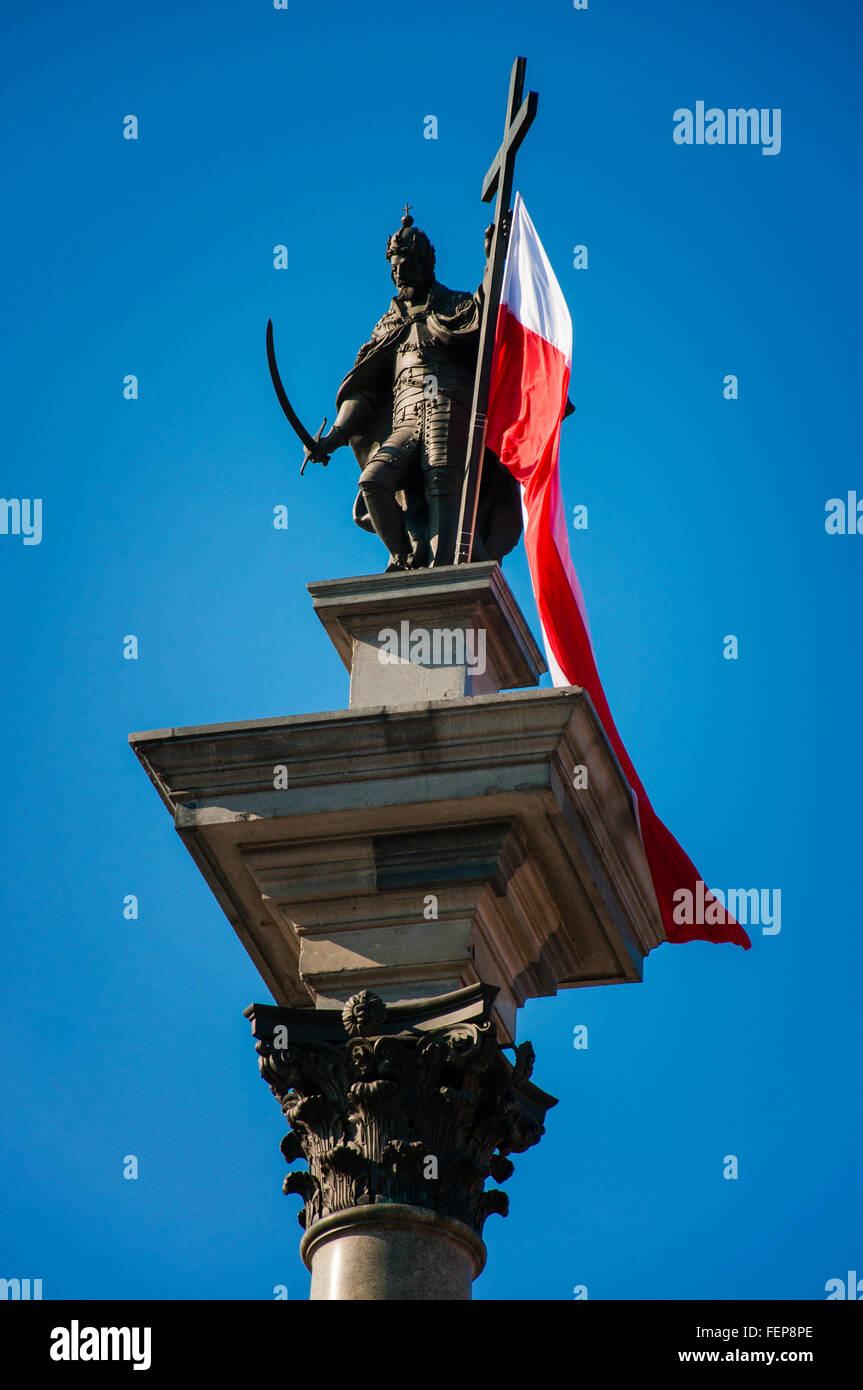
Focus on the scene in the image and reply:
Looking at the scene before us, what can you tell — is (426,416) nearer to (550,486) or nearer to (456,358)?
(456,358)

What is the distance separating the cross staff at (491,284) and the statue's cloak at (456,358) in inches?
9.5

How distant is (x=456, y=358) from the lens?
14055 mm

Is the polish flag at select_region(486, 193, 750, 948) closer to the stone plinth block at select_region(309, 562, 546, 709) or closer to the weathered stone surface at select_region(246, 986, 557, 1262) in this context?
the stone plinth block at select_region(309, 562, 546, 709)

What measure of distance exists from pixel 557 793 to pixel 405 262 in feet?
14.8

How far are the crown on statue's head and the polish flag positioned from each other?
0.52m

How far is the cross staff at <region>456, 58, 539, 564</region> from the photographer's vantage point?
13.1 m

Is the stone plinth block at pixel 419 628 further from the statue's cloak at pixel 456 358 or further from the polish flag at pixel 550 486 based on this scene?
the statue's cloak at pixel 456 358

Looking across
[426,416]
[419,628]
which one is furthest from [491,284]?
[419,628]

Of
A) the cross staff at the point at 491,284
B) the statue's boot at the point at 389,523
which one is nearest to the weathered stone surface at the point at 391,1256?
the cross staff at the point at 491,284

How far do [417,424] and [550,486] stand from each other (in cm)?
93

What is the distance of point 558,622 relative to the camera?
1348 cm

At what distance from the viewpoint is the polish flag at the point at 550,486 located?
12.8 m
